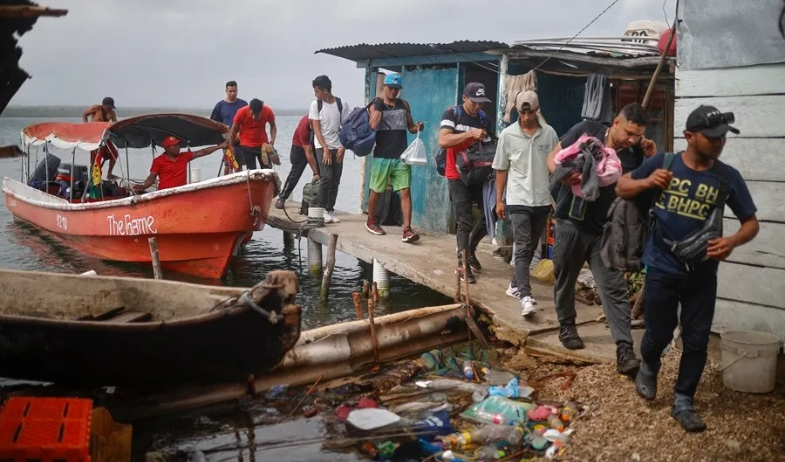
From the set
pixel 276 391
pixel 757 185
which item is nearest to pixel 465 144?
pixel 757 185

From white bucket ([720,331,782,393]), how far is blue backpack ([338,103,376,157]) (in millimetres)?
5506

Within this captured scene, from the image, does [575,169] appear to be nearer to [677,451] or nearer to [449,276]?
[677,451]

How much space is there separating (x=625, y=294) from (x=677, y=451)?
4.61 ft

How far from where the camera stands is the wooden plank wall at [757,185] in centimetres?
539

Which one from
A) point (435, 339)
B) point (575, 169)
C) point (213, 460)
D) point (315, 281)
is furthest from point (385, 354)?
point (315, 281)

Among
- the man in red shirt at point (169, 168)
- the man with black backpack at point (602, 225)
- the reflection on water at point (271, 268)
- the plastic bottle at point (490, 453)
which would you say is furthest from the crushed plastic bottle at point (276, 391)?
the man in red shirt at point (169, 168)

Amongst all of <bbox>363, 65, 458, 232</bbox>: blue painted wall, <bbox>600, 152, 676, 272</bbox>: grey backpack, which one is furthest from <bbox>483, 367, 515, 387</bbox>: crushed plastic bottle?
<bbox>363, 65, 458, 232</bbox>: blue painted wall

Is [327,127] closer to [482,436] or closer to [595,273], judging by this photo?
[595,273]

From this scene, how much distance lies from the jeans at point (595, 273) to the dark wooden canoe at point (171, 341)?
204cm

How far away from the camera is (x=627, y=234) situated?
4898mm

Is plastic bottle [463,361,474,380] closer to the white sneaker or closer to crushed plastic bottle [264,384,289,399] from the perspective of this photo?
the white sneaker

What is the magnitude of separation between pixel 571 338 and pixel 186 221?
6.44m

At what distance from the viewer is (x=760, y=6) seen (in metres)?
5.45

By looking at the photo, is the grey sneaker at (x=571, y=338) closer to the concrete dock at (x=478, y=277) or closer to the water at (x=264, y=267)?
the concrete dock at (x=478, y=277)
